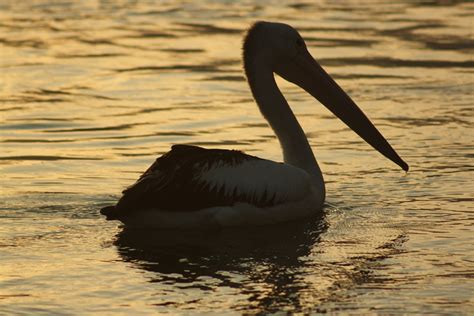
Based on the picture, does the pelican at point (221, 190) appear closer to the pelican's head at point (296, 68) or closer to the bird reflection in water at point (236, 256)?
the bird reflection in water at point (236, 256)

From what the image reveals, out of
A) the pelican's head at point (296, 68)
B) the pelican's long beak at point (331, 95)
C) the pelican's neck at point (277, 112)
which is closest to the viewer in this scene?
the pelican's neck at point (277, 112)

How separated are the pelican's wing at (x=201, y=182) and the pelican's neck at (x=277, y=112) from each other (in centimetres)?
72

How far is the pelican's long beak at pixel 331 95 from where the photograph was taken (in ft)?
28.9

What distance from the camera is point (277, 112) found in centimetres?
866

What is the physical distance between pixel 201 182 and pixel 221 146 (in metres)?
2.66

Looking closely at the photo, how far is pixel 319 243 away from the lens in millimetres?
7527

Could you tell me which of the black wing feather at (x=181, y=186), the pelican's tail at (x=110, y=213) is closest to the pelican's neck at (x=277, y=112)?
the black wing feather at (x=181, y=186)

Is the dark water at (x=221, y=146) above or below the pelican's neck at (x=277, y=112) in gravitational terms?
below

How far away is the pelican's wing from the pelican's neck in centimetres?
72

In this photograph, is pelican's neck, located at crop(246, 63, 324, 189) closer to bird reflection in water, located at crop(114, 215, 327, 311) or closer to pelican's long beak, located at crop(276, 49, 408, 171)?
pelican's long beak, located at crop(276, 49, 408, 171)

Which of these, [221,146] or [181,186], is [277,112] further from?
[221,146]

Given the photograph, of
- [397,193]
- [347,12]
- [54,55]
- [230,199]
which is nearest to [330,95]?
[397,193]

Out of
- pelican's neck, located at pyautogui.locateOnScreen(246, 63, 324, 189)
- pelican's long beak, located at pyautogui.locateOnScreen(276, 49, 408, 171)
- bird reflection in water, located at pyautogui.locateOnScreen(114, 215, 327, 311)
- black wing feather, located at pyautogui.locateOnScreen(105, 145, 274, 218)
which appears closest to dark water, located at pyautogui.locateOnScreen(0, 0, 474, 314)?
bird reflection in water, located at pyautogui.locateOnScreen(114, 215, 327, 311)

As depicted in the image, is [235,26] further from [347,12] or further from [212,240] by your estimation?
[212,240]
